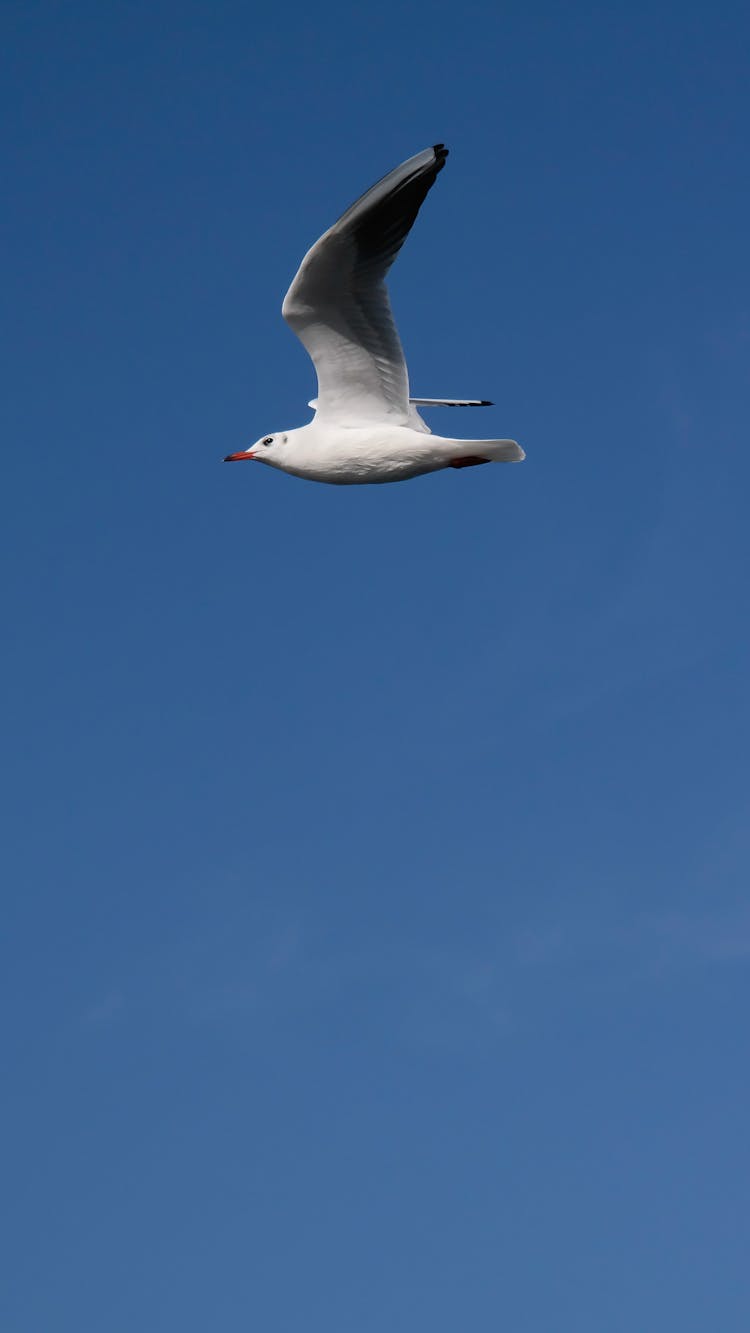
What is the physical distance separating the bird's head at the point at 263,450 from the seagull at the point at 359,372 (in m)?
0.02

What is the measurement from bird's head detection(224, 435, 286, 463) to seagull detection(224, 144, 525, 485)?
0.02 m

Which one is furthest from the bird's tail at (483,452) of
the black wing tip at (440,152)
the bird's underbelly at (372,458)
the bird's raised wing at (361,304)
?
the black wing tip at (440,152)

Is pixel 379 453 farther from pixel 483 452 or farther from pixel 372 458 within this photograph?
pixel 483 452

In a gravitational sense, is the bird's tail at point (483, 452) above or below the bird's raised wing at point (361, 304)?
below

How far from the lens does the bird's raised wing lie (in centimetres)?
A: 1568

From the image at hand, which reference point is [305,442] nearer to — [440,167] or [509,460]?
[509,460]

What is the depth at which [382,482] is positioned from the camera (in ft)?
57.2

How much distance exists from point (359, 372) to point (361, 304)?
79cm

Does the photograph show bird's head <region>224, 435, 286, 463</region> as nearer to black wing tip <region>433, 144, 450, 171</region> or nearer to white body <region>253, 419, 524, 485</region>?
white body <region>253, 419, 524, 485</region>

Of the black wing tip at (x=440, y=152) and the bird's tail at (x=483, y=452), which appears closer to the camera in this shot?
the black wing tip at (x=440, y=152)

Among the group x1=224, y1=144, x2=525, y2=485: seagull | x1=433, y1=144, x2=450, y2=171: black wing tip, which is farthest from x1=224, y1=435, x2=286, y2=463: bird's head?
x1=433, y1=144, x2=450, y2=171: black wing tip

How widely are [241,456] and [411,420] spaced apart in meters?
2.05

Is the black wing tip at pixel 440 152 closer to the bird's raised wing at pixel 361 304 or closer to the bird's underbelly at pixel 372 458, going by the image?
the bird's raised wing at pixel 361 304

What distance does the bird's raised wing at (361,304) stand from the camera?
51.4 ft
